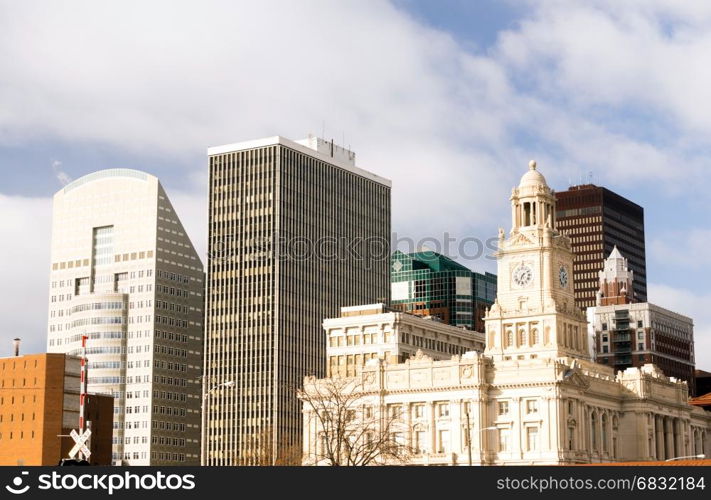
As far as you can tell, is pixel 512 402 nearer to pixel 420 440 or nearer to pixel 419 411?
pixel 419 411

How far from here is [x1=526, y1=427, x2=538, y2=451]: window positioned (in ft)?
593

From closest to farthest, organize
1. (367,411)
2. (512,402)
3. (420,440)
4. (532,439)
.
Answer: (532,439), (512,402), (420,440), (367,411)

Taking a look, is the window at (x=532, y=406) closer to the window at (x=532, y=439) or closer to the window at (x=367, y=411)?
the window at (x=532, y=439)

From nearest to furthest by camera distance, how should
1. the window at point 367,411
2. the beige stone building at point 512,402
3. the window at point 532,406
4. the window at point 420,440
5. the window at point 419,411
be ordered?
the beige stone building at point 512,402 → the window at point 532,406 → the window at point 420,440 → the window at point 419,411 → the window at point 367,411

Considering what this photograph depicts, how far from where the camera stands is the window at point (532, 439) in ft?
593

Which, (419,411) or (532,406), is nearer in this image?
(532,406)

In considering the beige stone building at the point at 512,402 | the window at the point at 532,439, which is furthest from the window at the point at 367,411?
the window at the point at 532,439

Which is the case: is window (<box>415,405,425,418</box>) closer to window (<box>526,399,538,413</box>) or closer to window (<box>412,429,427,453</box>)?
window (<box>412,429,427,453</box>)

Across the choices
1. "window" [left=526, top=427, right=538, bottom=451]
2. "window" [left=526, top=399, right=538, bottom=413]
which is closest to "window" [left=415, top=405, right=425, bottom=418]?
"window" [left=526, top=399, right=538, bottom=413]

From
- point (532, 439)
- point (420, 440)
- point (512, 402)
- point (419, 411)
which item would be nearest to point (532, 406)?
point (512, 402)

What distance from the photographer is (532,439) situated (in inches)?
7131
